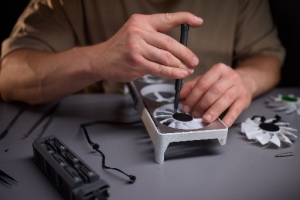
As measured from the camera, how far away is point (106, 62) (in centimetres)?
117

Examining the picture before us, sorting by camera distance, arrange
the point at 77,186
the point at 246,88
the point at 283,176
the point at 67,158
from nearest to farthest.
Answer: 1. the point at 77,186
2. the point at 67,158
3. the point at 283,176
4. the point at 246,88

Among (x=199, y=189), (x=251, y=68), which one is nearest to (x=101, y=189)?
(x=199, y=189)

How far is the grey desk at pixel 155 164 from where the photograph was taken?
938 millimetres

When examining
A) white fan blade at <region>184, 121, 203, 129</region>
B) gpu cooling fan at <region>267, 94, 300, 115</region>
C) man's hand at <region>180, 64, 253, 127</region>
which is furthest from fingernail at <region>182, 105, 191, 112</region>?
gpu cooling fan at <region>267, 94, 300, 115</region>

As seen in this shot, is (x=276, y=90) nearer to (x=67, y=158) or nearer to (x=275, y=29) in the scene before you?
(x=275, y=29)

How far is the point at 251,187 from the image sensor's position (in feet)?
3.18

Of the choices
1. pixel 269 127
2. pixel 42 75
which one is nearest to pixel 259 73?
pixel 269 127

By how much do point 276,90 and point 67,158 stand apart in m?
1.13

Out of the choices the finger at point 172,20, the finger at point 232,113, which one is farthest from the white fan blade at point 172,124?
the finger at point 172,20

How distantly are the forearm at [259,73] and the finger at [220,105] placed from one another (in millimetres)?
191

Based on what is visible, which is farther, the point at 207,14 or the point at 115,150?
the point at 207,14

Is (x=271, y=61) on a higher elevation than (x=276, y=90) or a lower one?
higher

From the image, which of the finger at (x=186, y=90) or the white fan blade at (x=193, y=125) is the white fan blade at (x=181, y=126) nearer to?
the white fan blade at (x=193, y=125)

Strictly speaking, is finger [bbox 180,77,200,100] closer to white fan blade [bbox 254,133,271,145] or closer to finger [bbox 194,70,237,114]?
finger [bbox 194,70,237,114]
